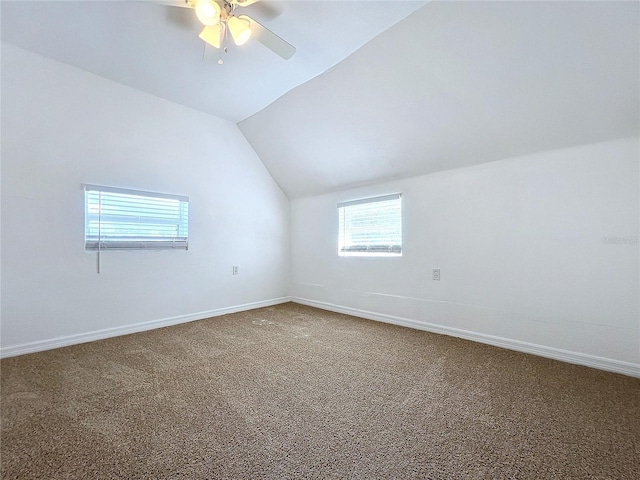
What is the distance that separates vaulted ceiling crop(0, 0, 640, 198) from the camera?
1.79 metres

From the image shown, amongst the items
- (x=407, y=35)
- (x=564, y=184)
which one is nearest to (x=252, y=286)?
(x=407, y=35)

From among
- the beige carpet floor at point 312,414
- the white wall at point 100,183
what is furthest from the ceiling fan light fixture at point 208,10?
the beige carpet floor at point 312,414

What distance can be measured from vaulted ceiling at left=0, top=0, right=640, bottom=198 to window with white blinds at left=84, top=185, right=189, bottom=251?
1.12 metres

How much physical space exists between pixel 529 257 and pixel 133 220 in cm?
380

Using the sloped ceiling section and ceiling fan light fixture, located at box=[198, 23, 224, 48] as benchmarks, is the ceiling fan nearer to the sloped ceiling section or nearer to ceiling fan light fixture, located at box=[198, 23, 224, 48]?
ceiling fan light fixture, located at box=[198, 23, 224, 48]

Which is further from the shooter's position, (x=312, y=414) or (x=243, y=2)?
(x=243, y=2)

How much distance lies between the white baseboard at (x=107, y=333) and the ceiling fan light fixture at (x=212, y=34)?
271 cm

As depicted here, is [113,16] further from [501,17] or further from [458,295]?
[458,295]

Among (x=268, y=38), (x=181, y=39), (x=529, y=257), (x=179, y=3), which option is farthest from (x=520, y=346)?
(x=181, y=39)

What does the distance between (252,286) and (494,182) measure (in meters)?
3.15

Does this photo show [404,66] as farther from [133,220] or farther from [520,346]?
[133,220]

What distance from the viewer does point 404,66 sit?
228 centimetres

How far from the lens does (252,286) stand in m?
4.03

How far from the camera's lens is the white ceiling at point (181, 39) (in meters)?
1.96
